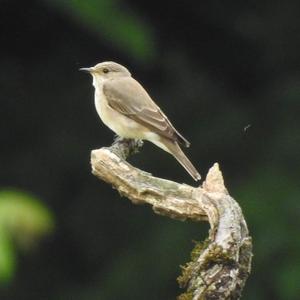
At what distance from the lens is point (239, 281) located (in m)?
4.20

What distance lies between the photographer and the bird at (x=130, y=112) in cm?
752

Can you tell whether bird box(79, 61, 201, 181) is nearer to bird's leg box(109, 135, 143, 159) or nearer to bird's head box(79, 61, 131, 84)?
bird's head box(79, 61, 131, 84)

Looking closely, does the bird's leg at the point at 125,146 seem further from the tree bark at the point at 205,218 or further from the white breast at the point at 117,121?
the tree bark at the point at 205,218

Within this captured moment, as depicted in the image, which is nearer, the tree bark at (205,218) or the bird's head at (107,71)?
the tree bark at (205,218)

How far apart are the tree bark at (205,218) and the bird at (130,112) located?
89.5 inches

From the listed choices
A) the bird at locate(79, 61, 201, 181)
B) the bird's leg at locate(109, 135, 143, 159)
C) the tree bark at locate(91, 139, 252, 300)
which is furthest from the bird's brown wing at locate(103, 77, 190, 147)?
the tree bark at locate(91, 139, 252, 300)

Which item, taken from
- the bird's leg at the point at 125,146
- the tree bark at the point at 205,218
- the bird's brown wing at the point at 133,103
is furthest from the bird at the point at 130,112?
the tree bark at the point at 205,218

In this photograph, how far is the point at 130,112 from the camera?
7957 mm

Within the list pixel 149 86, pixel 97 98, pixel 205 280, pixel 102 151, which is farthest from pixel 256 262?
pixel 205 280

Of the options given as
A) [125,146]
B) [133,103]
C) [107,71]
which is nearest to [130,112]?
[133,103]

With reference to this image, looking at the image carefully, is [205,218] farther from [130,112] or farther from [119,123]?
[130,112]

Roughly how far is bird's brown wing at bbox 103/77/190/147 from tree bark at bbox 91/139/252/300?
247cm

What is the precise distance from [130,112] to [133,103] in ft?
0.28

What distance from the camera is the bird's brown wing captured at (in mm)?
7727
